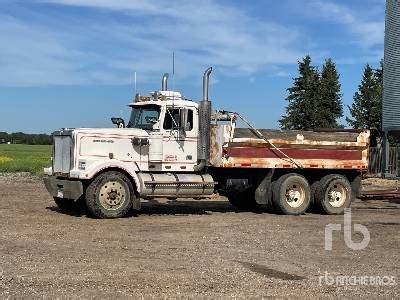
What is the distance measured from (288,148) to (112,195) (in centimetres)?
479

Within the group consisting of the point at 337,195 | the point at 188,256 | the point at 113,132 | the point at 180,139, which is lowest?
the point at 188,256

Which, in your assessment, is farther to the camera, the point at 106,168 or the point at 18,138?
the point at 18,138

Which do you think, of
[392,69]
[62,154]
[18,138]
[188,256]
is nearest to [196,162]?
[62,154]

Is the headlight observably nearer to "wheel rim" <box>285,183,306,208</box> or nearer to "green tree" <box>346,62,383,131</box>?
"wheel rim" <box>285,183,306,208</box>

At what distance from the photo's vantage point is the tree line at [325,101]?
5494cm

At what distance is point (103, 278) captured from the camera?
8.02 m

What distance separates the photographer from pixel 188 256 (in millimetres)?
9766

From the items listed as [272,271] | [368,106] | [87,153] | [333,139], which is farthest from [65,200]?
[368,106]

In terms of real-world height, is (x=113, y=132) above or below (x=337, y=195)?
above

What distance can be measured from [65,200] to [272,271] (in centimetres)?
826

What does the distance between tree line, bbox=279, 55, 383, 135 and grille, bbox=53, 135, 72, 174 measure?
40.7 m

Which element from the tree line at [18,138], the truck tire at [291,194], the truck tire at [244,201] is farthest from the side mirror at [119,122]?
the tree line at [18,138]

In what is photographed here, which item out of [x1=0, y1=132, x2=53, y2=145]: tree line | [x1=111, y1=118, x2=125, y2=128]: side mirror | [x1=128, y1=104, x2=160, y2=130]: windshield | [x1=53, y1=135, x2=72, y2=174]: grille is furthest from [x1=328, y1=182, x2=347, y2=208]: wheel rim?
[x1=0, y1=132, x2=53, y2=145]: tree line

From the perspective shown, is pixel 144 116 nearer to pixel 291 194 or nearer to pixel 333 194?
pixel 291 194
